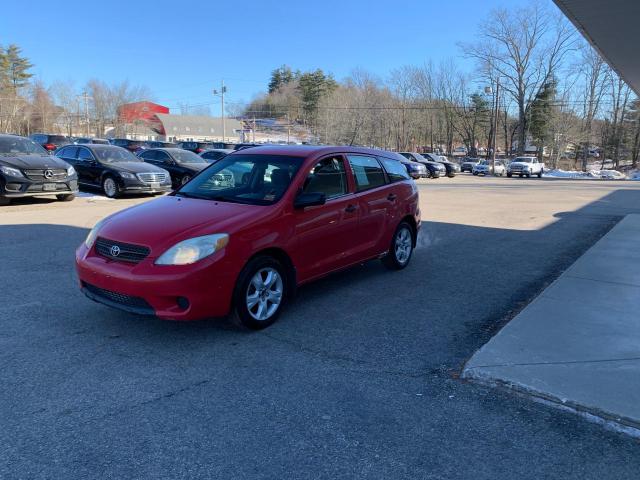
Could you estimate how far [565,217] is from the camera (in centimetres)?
1394

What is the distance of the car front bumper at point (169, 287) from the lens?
4125mm

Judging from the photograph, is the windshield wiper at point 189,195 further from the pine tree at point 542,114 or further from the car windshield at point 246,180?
the pine tree at point 542,114

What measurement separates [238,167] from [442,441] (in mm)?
3834

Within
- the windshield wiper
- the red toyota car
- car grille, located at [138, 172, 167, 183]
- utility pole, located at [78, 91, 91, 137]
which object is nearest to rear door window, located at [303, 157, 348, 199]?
the red toyota car

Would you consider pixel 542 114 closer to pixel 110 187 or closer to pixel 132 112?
pixel 132 112

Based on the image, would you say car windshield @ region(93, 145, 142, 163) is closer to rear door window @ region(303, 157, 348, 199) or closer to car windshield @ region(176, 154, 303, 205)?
car windshield @ region(176, 154, 303, 205)

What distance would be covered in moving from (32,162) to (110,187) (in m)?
2.74

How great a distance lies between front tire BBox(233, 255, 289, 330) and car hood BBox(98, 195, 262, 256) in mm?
424

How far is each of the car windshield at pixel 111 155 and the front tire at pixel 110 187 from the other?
2.63 feet

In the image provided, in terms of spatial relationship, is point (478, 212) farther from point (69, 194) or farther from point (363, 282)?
point (69, 194)

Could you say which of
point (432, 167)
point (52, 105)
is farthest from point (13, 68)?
point (432, 167)

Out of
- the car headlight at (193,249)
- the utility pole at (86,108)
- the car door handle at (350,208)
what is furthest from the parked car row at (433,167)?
the utility pole at (86,108)

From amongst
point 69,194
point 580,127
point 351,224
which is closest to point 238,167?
point 351,224

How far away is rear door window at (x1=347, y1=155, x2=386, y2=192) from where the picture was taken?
6160mm
